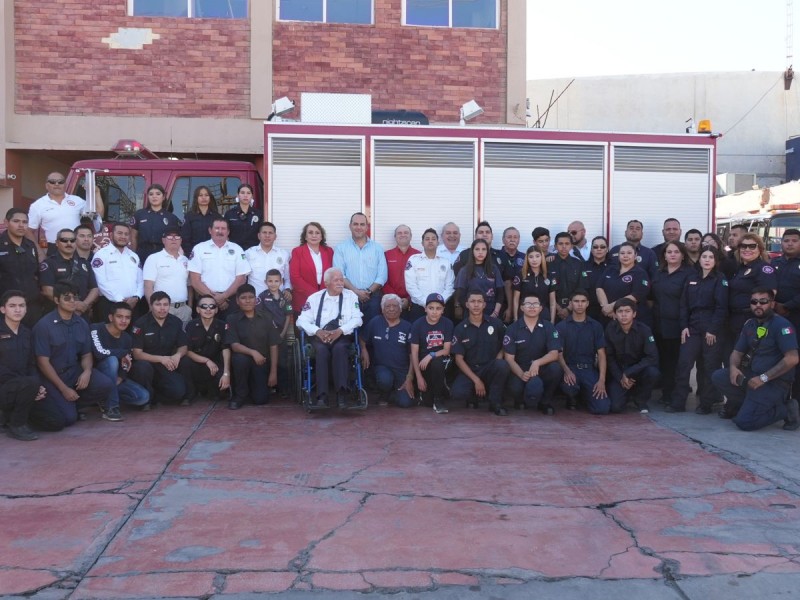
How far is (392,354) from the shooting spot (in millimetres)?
8906

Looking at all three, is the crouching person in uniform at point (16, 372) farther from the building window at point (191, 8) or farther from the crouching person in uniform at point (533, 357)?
the building window at point (191, 8)

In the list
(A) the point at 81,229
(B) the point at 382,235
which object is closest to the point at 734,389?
(B) the point at 382,235

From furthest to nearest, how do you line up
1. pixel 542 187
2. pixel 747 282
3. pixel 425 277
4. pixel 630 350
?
pixel 542 187 < pixel 425 277 < pixel 630 350 < pixel 747 282

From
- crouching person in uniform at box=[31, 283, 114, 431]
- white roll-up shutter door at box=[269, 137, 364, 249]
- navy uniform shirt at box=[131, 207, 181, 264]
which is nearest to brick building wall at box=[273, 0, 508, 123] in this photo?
white roll-up shutter door at box=[269, 137, 364, 249]

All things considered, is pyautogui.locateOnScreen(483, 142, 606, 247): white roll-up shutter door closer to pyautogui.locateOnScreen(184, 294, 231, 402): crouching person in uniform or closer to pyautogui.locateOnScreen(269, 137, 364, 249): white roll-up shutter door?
pyautogui.locateOnScreen(269, 137, 364, 249): white roll-up shutter door

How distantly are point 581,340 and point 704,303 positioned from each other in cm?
130

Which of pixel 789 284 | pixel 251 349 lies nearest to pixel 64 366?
pixel 251 349

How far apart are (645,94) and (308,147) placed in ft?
96.0

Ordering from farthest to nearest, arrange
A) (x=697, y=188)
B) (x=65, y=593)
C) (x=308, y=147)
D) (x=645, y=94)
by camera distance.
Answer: (x=645, y=94)
(x=697, y=188)
(x=308, y=147)
(x=65, y=593)

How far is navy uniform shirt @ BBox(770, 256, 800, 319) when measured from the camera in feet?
27.6

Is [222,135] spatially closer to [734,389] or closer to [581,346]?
[581,346]

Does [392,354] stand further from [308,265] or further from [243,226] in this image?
[243,226]

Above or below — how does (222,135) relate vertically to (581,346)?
above

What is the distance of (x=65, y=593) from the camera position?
411 cm
